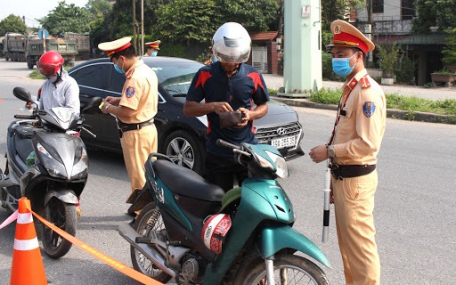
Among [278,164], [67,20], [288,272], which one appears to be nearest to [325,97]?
A: [278,164]

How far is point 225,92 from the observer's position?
414 cm

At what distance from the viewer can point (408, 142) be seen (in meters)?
9.67

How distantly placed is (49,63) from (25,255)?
224 centimetres

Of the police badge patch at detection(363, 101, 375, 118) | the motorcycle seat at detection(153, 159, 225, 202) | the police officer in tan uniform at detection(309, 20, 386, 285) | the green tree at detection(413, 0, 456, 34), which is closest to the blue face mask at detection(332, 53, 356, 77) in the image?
the police officer in tan uniform at detection(309, 20, 386, 285)

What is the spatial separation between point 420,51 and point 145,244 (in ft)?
98.2

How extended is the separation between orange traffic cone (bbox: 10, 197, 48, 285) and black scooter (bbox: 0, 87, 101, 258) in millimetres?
822

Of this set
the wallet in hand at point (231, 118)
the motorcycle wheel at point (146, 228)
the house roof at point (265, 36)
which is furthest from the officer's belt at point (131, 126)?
the house roof at point (265, 36)

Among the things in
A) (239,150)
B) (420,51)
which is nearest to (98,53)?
(420,51)

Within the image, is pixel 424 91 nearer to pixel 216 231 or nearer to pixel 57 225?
pixel 57 225

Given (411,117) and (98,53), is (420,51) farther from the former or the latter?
(98,53)

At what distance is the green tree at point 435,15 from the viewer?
2670cm

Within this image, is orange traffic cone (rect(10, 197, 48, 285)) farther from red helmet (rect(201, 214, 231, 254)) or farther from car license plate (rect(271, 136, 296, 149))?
car license plate (rect(271, 136, 296, 149))

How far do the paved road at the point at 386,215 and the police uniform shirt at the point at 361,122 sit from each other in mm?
1331

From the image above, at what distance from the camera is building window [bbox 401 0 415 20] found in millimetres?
35062
